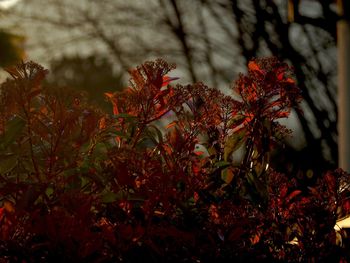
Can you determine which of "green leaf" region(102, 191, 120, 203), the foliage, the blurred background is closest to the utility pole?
the blurred background

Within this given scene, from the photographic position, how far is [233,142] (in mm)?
1752

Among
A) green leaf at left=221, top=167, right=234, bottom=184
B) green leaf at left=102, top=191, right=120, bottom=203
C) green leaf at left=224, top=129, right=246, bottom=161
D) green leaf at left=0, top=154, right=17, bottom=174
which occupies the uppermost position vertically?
green leaf at left=0, top=154, right=17, bottom=174

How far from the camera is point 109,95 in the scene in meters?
1.84

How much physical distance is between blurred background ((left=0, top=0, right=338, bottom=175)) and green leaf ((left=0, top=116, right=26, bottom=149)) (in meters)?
4.78

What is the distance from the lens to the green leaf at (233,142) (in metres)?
1.75

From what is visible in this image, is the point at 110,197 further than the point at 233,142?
No

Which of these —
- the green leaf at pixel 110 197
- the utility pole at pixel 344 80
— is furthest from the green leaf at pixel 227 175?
the utility pole at pixel 344 80

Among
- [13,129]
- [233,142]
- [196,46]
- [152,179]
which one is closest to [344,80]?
[196,46]

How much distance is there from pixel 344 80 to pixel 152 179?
11.4 ft

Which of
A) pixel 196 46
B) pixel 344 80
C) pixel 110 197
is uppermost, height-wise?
pixel 196 46

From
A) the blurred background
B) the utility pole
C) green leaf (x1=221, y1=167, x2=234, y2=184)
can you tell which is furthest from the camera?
the blurred background

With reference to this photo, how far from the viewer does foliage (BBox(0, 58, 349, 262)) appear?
57.1 inches

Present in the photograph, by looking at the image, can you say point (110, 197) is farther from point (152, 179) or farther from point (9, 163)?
point (9, 163)

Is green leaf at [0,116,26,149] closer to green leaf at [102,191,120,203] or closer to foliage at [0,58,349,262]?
foliage at [0,58,349,262]
